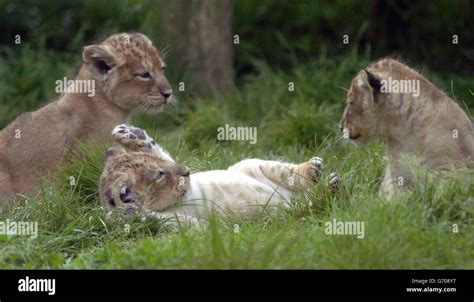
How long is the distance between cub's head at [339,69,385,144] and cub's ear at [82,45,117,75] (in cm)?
247

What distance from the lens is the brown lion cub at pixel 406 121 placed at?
8695 millimetres

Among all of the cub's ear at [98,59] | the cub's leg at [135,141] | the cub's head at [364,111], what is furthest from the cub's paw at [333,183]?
the cub's ear at [98,59]

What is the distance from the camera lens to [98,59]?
10453mm

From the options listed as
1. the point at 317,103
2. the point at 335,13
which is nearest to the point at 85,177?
the point at 317,103

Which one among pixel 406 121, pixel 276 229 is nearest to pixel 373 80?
pixel 406 121

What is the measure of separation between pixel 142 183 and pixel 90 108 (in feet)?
6.17

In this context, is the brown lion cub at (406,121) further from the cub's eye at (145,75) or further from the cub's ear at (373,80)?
the cub's eye at (145,75)

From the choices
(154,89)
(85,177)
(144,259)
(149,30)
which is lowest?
(144,259)

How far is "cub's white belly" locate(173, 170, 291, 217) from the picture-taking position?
29.3ft

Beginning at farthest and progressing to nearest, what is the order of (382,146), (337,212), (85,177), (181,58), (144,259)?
(181,58)
(382,146)
(85,177)
(337,212)
(144,259)

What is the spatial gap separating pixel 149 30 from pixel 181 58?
66cm

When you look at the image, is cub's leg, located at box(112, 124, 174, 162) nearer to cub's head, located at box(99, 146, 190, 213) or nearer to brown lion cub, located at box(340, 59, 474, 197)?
cub's head, located at box(99, 146, 190, 213)

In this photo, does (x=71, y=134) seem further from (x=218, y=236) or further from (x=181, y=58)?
(x=181, y=58)

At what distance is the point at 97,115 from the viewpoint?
34.2ft
